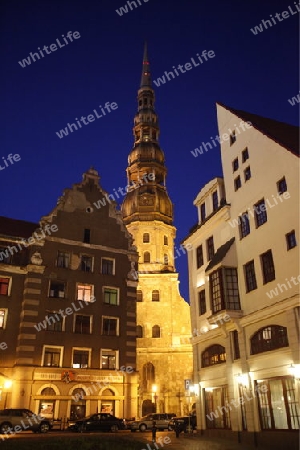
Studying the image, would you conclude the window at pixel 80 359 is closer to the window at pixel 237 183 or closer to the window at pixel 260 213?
the window at pixel 237 183

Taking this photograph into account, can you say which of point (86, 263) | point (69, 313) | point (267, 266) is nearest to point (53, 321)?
point (69, 313)

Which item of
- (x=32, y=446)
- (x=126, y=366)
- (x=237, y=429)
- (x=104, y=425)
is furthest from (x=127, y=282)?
(x=32, y=446)

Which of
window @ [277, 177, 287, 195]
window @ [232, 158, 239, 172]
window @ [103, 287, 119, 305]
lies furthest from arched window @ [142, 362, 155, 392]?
window @ [277, 177, 287, 195]

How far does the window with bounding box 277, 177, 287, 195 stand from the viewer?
25.2 m

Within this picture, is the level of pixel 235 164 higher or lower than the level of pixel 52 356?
higher

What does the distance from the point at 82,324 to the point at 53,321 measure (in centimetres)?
291

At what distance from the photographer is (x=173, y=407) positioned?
60625mm

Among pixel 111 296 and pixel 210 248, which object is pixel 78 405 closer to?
pixel 111 296

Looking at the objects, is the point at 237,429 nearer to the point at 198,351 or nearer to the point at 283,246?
the point at 198,351

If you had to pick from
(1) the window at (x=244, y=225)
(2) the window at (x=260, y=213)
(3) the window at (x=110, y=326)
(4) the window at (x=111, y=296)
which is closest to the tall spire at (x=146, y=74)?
(4) the window at (x=111, y=296)

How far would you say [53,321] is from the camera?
131 feet

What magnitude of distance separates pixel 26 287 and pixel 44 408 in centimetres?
1092

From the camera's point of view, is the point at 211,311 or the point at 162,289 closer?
the point at 211,311

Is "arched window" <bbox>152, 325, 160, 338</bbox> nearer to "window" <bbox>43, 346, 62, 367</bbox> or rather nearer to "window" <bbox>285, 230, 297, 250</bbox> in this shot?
"window" <bbox>43, 346, 62, 367</bbox>
